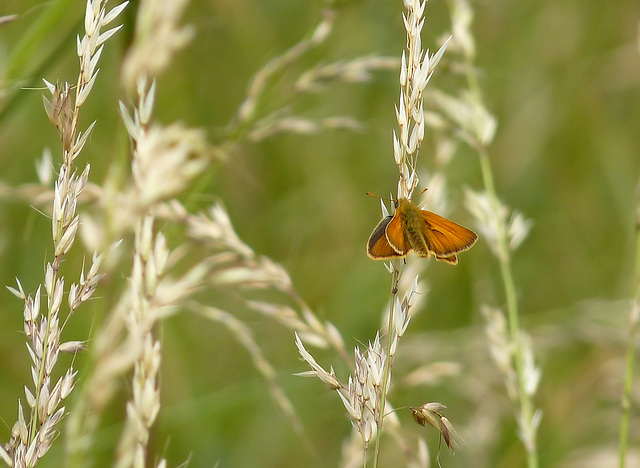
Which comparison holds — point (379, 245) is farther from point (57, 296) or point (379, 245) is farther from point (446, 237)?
point (57, 296)

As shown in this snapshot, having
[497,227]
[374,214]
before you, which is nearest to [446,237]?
[497,227]

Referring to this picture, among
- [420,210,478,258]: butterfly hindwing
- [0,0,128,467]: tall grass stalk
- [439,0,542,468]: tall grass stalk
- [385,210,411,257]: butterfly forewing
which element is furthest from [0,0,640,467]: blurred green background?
[0,0,128,467]: tall grass stalk

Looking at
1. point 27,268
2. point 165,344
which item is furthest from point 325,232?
point 27,268

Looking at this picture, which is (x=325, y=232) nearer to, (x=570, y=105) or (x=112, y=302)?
(x=570, y=105)

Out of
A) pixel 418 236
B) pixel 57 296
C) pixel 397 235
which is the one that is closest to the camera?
pixel 57 296

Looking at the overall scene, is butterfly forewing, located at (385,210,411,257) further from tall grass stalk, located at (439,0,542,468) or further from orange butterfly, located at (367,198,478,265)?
tall grass stalk, located at (439,0,542,468)

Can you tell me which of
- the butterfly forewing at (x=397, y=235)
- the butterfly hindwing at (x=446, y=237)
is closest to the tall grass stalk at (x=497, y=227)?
the butterfly hindwing at (x=446, y=237)

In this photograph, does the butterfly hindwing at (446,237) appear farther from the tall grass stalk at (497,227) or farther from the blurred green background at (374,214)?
the blurred green background at (374,214)
